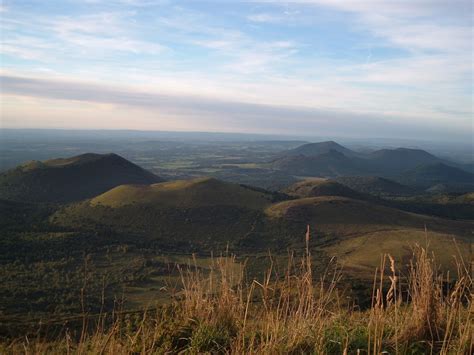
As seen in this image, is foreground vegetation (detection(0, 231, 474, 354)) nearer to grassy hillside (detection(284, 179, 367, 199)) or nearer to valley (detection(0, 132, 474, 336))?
valley (detection(0, 132, 474, 336))

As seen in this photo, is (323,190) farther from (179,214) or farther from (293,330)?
(293,330)

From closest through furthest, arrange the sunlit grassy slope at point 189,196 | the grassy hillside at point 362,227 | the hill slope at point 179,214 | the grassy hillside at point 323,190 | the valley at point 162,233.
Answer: the valley at point 162,233
the grassy hillside at point 362,227
the hill slope at point 179,214
the sunlit grassy slope at point 189,196
the grassy hillside at point 323,190

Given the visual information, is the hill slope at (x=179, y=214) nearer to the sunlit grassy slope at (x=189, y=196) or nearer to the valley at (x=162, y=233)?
the sunlit grassy slope at (x=189, y=196)

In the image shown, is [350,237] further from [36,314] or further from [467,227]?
[36,314]

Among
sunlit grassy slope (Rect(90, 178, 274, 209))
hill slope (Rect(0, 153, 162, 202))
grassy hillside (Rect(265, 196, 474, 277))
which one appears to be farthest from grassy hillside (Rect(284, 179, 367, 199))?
hill slope (Rect(0, 153, 162, 202))

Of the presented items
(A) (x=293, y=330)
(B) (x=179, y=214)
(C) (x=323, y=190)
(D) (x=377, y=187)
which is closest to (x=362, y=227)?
(B) (x=179, y=214)

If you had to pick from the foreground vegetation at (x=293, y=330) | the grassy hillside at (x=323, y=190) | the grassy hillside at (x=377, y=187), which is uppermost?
the foreground vegetation at (x=293, y=330)

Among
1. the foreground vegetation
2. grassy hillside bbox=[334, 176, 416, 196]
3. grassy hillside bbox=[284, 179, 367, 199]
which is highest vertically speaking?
the foreground vegetation

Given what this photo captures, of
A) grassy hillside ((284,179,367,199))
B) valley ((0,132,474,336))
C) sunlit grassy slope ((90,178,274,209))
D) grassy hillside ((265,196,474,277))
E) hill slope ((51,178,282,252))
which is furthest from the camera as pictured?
grassy hillside ((284,179,367,199))

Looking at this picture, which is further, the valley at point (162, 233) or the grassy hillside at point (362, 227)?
the grassy hillside at point (362, 227)

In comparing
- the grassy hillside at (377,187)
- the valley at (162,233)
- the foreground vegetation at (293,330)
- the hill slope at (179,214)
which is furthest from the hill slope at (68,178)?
the foreground vegetation at (293,330)
